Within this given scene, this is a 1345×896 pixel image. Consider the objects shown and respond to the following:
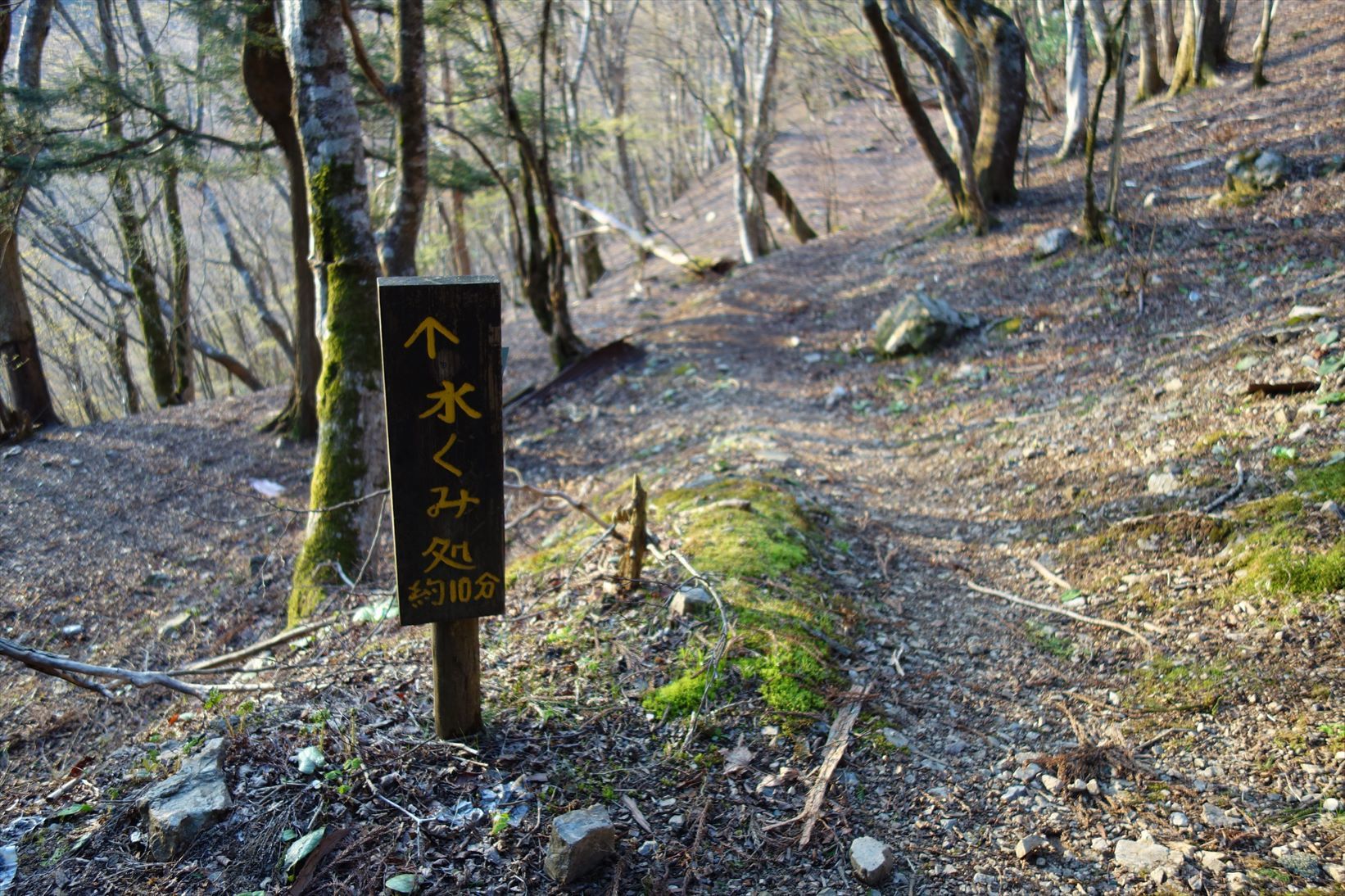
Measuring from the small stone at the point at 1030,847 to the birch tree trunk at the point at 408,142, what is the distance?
19.0 ft

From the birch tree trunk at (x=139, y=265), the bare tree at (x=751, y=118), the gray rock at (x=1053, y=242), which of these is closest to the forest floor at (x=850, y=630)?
the gray rock at (x=1053, y=242)

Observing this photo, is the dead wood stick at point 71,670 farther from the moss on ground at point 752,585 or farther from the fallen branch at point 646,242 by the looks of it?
the fallen branch at point 646,242

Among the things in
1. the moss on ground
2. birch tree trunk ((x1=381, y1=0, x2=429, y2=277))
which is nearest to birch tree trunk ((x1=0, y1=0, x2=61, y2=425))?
birch tree trunk ((x1=381, y1=0, x2=429, y2=277))

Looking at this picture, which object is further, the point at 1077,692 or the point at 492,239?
the point at 492,239

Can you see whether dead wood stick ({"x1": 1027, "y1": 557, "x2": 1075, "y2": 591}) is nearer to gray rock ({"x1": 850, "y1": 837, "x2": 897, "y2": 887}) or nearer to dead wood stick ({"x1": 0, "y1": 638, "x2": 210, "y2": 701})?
gray rock ({"x1": 850, "y1": 837, "x2": 897, "y2": 887})

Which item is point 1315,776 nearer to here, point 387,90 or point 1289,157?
point 387,90

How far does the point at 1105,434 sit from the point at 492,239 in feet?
108

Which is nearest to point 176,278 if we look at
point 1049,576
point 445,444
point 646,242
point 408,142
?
point 646,242

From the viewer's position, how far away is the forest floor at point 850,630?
2.80 m

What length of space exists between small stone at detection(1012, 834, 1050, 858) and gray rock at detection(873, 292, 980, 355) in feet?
21.9

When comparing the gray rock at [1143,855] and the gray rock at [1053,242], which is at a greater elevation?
the gray rock at [1053,242]

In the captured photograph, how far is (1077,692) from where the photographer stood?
3.75 meters

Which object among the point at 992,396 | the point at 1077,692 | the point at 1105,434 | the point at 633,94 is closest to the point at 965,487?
the point at 1105,434

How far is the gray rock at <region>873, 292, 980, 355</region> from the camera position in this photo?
8.95 m
